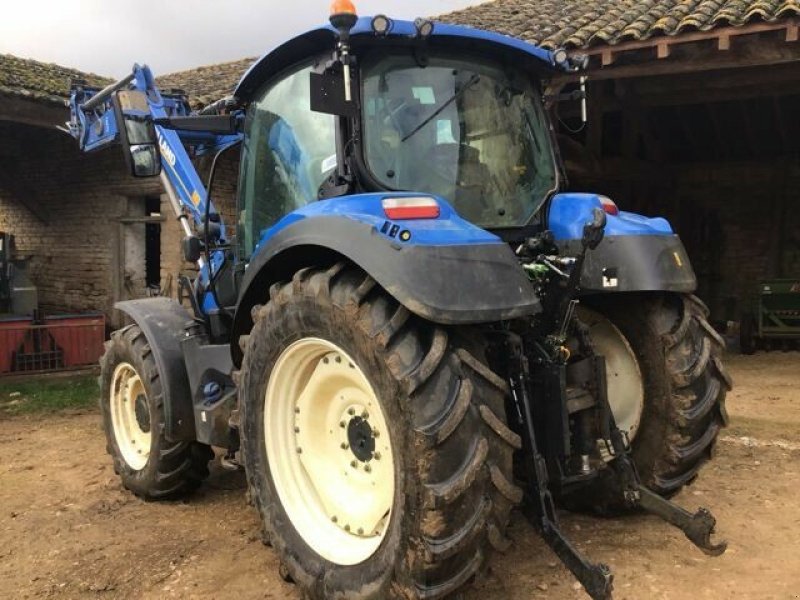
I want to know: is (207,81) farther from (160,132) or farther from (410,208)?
(410,208)

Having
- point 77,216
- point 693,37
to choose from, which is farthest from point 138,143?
point 77,216

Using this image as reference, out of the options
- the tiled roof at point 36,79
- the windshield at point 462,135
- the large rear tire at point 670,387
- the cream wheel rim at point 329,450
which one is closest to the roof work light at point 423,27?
the windshield at point 462,135

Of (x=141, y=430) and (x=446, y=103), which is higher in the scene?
(x=446, y=103)

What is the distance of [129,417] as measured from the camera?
415cm

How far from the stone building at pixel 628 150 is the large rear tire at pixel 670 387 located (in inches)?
138

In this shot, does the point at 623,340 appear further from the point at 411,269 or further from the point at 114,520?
the point at 114,520

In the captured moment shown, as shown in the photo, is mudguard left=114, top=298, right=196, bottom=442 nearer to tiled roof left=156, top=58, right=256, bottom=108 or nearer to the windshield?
the windshield

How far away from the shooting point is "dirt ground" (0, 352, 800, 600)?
111 inches

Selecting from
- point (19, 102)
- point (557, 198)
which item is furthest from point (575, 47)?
point (19, 102)

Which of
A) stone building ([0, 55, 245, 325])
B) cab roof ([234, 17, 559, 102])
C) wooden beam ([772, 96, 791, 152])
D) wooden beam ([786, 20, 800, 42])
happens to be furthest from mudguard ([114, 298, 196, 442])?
wooden beam ([772, 96, 791, 152])

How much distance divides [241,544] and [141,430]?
116cm

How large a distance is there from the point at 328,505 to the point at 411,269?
3.61ft

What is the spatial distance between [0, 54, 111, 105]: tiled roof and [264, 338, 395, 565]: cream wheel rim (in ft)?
23.0

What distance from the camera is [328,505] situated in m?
2.72
